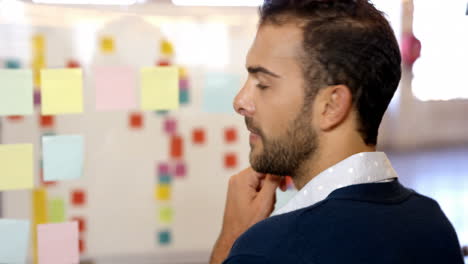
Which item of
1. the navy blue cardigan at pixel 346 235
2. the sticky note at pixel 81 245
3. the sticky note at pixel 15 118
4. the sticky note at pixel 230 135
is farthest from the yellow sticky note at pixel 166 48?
the navy blue cardigan at pixel 346 235

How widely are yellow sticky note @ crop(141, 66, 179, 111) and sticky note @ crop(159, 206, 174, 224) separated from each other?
8.7 inches

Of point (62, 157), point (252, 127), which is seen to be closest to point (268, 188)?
point (252, 127)

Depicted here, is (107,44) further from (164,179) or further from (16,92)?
(164,179)

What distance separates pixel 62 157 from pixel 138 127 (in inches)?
6.7

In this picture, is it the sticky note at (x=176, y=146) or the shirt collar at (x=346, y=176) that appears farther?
the sticky note at (x=176, y=146)

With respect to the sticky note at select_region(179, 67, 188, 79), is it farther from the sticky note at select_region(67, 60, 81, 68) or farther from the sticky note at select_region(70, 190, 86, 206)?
the sticky note at select_region(70, 190, 86, 206)

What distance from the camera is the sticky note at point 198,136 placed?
1359 mm

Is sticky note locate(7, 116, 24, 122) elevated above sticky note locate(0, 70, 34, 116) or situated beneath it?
situated beneath

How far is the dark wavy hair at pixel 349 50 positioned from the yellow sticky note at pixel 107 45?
0.42m

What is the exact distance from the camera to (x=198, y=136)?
136 centimetres

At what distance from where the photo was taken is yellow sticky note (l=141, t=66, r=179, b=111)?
1293 mm

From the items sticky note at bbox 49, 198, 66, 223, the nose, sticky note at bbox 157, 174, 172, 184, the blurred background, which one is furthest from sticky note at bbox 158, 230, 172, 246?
the nose

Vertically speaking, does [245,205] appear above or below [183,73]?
below

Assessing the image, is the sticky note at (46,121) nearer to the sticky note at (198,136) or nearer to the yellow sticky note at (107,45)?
the yellow sticky note at (107,45)
